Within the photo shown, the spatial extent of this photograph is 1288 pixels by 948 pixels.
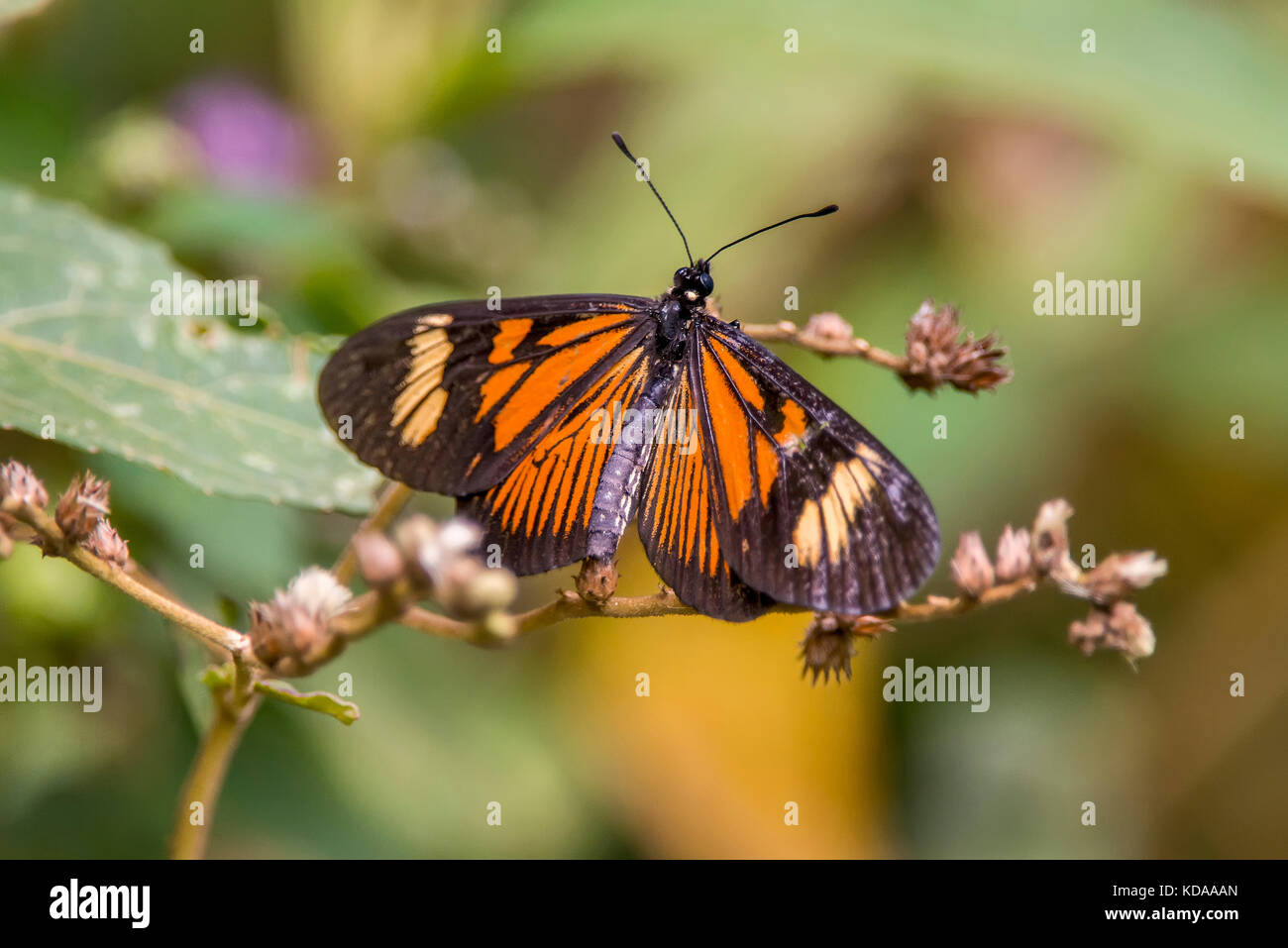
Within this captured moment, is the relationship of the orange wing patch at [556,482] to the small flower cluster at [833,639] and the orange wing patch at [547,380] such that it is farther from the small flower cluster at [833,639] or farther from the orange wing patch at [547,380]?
the small flower cluster at [833,639]

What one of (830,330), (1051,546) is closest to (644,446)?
(830,330)

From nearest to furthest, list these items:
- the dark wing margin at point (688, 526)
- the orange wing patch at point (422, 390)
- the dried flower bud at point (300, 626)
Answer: the dried flower bud at point (300, 626) → the dark wing margin at point (688, 526) → the orange wing patch at point (422, 390)

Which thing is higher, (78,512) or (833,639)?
(78,512)

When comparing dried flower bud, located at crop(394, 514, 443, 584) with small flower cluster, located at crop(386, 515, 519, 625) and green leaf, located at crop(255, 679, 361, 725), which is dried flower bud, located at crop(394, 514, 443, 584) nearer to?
small flower cluster, located at crop(386, 515, 519, 625)

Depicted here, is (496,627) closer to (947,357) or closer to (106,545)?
(106,545)

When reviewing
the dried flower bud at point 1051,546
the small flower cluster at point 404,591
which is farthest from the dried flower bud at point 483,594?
the dried flower bud at point 1051,546
